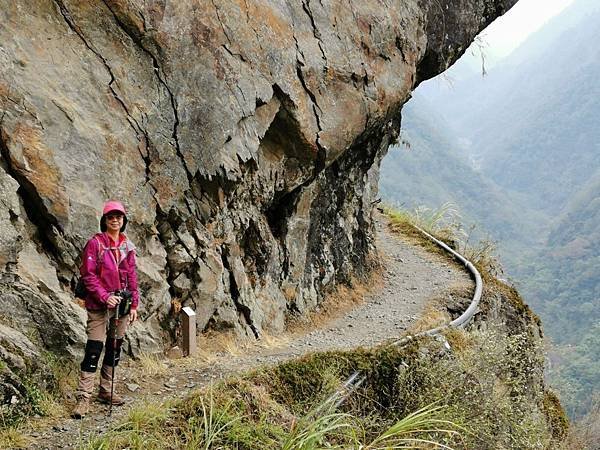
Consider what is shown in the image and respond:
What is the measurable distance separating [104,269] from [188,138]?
318 cm

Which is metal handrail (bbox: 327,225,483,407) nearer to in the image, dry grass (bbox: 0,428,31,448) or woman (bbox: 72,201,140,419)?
woman (bbox: 72,201,140,419)

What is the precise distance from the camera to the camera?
5793mm

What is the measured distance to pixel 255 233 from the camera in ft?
34.1

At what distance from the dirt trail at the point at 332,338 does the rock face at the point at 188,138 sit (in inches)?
23.3

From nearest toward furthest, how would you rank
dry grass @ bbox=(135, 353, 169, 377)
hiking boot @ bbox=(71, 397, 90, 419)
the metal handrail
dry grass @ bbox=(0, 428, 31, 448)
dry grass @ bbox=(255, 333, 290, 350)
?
dry grass @ bbox=(0, 428, 31, 448) < hiking boot @ bbox=(71, 397, 90, 419) < the metal handrail < dry grass @ bbox=(135, 353, 169, 377) < dry grass @ bbox=(255, 333, 290, 350)

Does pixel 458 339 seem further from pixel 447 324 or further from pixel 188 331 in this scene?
pixel 188 331

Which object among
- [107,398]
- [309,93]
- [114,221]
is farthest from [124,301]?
[309,93]

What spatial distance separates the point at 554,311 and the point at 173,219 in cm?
8168

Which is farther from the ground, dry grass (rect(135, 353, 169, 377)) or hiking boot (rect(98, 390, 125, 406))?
dry grass (rect(135, 353, 169, 377))

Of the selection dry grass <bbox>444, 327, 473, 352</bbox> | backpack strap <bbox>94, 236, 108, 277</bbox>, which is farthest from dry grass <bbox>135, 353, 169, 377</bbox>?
dry grass <bbox>444, 327, 473, 352</bbox>

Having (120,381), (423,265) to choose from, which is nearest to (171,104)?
(120,381)

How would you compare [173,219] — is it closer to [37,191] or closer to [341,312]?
[37,191]

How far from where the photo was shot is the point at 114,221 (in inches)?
227

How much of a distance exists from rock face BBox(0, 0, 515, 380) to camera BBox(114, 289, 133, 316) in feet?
3.15
